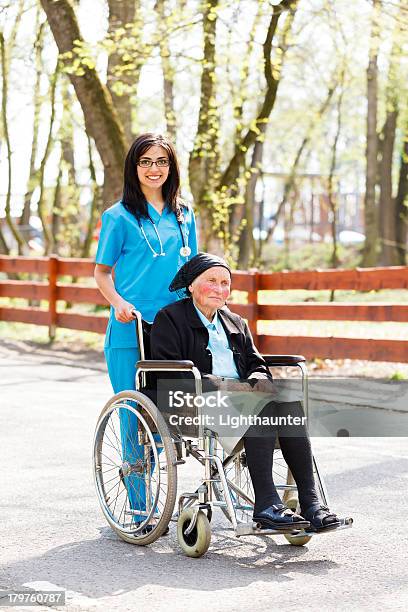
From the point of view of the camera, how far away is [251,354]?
19.1ft

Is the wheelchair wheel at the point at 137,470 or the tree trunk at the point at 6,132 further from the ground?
the tree trunk at the point at 6,132

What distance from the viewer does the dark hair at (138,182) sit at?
606 cm

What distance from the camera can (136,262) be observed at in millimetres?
6102

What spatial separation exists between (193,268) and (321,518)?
1.28 metres

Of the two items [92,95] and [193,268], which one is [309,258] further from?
[193,268]

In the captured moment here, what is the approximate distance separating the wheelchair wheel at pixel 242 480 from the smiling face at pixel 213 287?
0.66 m

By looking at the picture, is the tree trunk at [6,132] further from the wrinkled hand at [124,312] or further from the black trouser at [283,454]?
the black trouser at [283,454]

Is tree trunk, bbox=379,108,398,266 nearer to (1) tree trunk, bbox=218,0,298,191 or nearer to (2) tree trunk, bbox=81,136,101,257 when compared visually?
(2) tree trunk, bbox=81,136,101,257

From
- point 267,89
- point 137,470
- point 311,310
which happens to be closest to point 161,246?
point 137,470

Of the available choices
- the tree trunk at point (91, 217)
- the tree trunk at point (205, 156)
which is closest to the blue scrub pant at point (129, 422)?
the tree trunk at point (205, 156)

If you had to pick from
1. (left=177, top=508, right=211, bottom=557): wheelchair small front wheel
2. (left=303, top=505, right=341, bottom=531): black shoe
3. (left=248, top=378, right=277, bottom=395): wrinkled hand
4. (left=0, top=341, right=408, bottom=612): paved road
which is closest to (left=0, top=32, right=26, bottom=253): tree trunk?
(left=0, top=341, right=408, bottom=612): paved road

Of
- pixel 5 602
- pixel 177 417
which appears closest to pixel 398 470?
pixel 177 417

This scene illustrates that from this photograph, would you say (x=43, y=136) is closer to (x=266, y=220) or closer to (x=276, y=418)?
(x=276, y=418)

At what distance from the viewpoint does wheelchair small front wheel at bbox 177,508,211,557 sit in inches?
213
